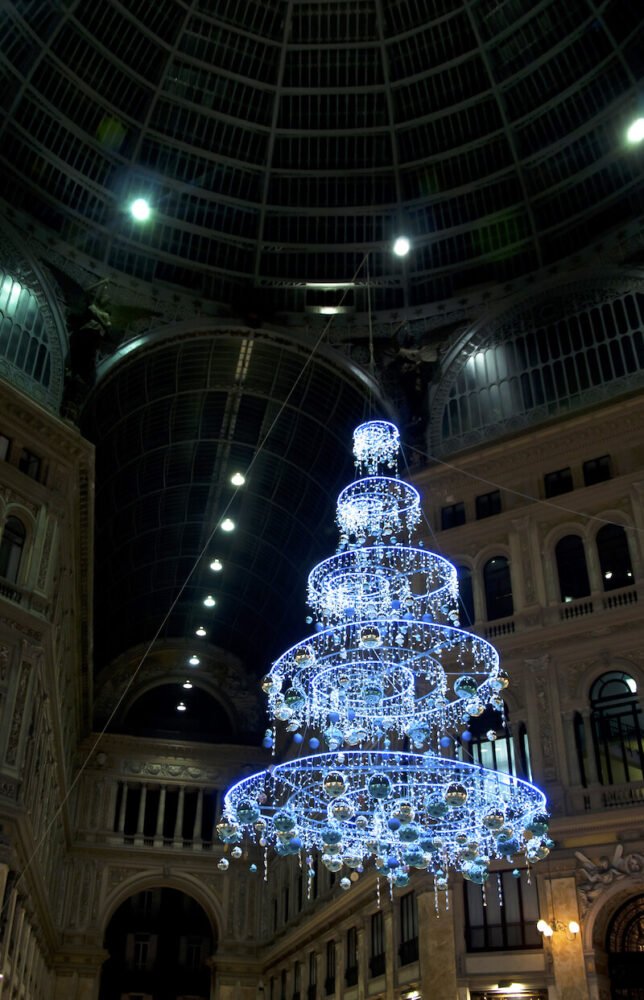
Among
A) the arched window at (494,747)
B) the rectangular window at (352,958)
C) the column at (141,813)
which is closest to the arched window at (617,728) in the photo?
the arched window at (494,747)

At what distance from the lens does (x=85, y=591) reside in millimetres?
30750

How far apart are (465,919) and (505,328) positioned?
16.7m

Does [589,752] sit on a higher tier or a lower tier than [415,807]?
higher

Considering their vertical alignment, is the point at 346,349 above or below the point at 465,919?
above

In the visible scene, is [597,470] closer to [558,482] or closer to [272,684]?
[558,482]

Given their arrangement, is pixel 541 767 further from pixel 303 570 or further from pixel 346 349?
pixel 303 570

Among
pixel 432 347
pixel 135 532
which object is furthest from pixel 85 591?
pixel 432 347

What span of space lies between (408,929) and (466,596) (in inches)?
343

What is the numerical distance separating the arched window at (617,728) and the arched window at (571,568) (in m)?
2.40

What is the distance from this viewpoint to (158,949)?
45719 mm

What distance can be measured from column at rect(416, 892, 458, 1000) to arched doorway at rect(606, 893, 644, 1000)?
137 inches

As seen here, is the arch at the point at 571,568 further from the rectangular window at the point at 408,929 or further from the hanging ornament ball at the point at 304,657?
the hanging ornament ball at the point at 304,657

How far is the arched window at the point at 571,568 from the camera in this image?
77.7ft

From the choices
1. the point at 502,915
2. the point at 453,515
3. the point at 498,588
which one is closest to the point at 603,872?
the point at 502,915
